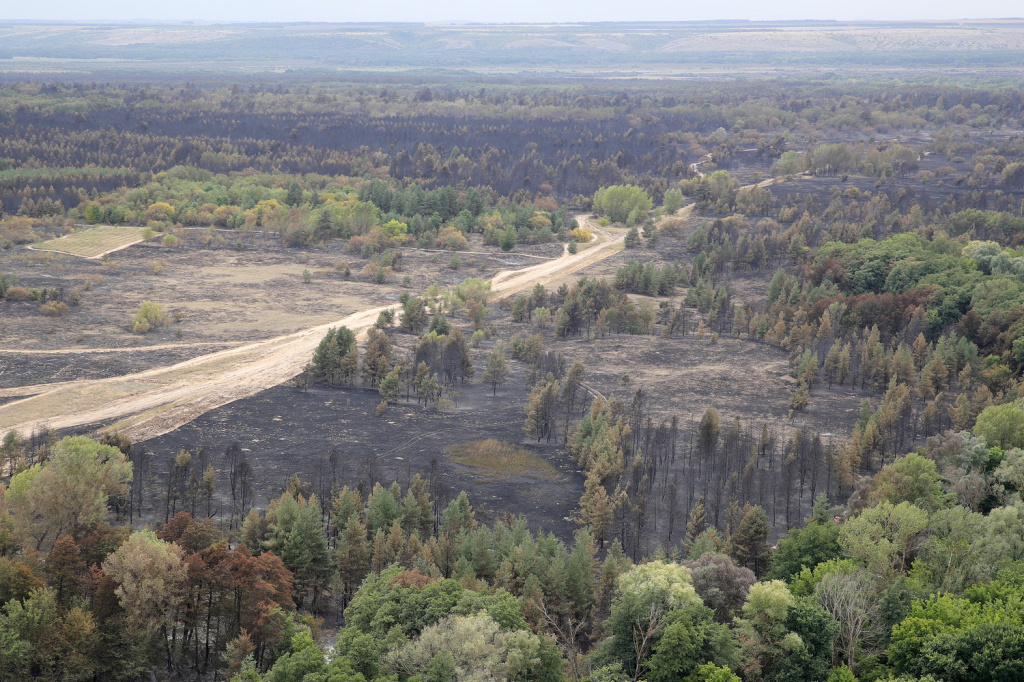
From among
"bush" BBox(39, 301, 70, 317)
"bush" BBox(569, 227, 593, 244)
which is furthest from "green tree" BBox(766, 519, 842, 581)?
"bush" BBox(569, 227, 593, 244)

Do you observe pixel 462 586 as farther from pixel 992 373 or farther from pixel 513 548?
pixel 992 373

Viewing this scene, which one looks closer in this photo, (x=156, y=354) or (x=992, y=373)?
(x=992, y=373)

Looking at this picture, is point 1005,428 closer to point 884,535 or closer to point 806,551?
point 884,535

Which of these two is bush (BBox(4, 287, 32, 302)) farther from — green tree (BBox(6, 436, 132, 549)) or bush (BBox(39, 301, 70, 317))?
green tree (BBox(6, 436, 132, 549))

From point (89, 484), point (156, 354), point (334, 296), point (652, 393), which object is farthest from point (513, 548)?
point (334, 296)

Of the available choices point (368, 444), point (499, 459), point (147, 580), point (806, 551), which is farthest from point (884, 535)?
point (368, 444)

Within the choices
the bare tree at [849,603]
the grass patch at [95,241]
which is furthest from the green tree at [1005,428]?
the grass patch at [95,241]

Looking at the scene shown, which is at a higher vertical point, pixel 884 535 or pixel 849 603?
pixel 849 603
